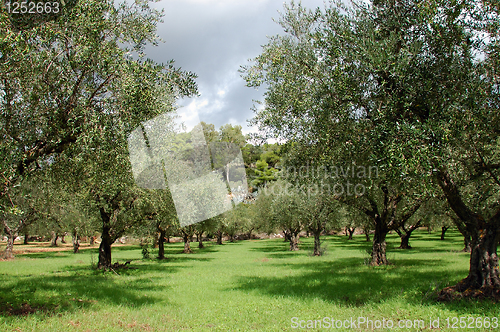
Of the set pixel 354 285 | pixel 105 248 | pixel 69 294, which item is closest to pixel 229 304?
pixel 354 285

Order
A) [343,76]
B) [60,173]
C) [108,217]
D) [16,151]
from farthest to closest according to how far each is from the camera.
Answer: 1. [108,217]
2. [60,173]
3. [343,76]
4. [16,151]

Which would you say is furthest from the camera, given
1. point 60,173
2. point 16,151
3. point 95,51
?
point 60,173

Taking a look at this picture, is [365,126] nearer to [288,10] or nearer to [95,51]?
[288,10]

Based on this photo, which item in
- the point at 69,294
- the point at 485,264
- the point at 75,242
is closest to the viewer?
the point at 485,264

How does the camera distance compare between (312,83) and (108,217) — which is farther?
(108,217)

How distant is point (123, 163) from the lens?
8.86 meters

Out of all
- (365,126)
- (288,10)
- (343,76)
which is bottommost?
(365,126)

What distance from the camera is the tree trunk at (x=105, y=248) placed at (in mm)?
19266

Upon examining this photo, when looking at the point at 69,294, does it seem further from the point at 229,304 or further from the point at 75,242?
the point at 75,242

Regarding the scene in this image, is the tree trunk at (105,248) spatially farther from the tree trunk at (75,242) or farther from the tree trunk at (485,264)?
the tree trunk at (75,242)

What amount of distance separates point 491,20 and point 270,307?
1061cm

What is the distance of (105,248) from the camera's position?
19547mm

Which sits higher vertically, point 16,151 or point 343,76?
point 343,76

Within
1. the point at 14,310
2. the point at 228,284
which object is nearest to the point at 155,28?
the point at 14,310
